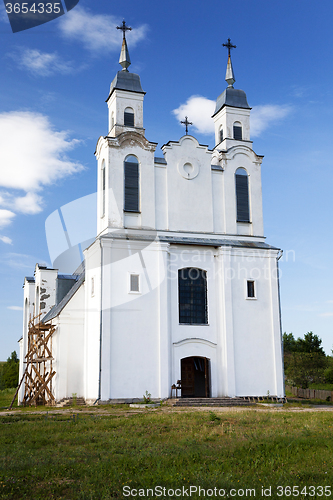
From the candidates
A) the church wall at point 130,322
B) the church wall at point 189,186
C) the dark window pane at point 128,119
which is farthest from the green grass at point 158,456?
the dark window pane at point 128,119

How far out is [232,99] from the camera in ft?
99.0

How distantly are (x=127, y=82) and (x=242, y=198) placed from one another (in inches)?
360

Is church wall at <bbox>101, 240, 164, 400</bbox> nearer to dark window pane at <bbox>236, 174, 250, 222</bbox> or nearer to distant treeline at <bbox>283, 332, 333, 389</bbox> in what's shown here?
dark window pane at <bbox>236, 174, 250, 222</bbox>

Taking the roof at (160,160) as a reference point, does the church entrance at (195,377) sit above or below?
below

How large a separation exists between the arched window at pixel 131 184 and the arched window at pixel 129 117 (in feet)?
7.17

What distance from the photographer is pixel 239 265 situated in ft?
87.7

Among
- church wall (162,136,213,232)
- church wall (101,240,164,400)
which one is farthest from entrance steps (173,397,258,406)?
church wall (162,136,213,232)

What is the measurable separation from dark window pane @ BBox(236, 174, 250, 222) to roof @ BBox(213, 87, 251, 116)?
15.3ft

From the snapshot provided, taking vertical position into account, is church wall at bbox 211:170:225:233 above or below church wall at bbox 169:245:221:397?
above

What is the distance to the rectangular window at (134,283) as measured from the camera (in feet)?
80.8

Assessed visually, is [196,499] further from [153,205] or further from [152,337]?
[153,205]

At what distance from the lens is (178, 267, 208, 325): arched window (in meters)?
25.6

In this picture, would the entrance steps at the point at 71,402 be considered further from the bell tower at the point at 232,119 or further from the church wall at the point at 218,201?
the bell tower at the point at 232,119

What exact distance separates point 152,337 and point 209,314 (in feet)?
11.1
